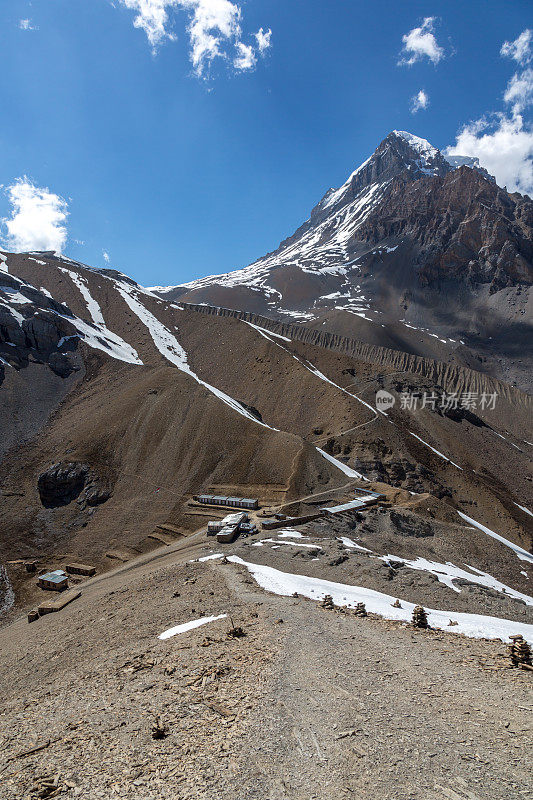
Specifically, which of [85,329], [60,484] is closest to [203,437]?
[60,484]

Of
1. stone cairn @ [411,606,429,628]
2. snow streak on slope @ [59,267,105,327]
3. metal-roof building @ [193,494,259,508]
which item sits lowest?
metal-roof building @ [193,494,259,508]

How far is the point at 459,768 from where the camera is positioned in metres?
6.04

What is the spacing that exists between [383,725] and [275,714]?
6.41 ft

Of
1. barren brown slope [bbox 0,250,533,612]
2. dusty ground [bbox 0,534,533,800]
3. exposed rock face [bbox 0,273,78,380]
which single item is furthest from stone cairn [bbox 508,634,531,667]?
exposed rock face [bbox 0,273,78,380]

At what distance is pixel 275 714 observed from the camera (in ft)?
25.9

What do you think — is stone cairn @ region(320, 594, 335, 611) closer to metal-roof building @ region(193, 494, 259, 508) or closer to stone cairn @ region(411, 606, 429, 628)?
stone cairn @ region(411, 606, 429, 628)

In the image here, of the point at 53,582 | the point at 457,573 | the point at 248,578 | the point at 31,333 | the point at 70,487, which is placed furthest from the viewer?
the point at 31,333

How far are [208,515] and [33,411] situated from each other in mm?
37928

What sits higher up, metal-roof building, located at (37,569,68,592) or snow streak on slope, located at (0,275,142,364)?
snow streak on slope, located at (0,275,142,364)

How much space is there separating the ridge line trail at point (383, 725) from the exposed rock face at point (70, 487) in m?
42.0

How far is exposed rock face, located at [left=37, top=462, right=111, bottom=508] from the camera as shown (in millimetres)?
48625

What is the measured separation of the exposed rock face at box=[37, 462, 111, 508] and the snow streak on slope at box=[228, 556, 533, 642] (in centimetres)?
3073

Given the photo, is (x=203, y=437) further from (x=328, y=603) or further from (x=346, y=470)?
(x=328, y=603)

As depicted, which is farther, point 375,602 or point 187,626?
point 375,602
